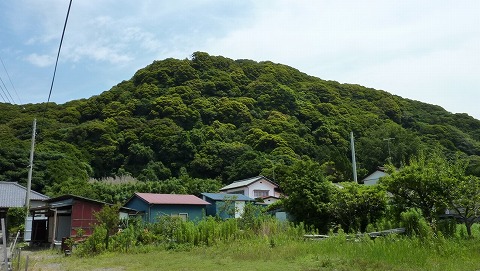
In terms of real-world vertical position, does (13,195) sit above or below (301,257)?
above

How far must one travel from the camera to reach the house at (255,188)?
37281 mm

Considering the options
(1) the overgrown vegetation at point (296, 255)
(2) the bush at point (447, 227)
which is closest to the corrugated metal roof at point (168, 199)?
(1) the overgrown vegetation at point (296, 255)

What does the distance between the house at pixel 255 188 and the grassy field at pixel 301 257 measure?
21227mm

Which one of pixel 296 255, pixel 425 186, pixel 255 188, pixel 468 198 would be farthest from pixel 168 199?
pixel 468 198

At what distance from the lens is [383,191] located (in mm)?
18750

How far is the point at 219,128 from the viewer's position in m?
51.2

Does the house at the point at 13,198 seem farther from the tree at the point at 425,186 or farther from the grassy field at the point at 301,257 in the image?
the tree at the point at 425,186

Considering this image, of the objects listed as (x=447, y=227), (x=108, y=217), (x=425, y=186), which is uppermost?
(x=425, y=186)

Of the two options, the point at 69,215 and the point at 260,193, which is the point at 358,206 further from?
the point at 260,193

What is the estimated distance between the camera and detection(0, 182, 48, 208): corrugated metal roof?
30328mm

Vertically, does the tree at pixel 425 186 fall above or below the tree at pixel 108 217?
above

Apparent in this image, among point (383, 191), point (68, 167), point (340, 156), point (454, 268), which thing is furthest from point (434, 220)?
point (68, 167)

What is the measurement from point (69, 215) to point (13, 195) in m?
13.3

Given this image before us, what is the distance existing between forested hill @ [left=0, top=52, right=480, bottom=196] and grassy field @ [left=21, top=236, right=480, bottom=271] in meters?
22.4
